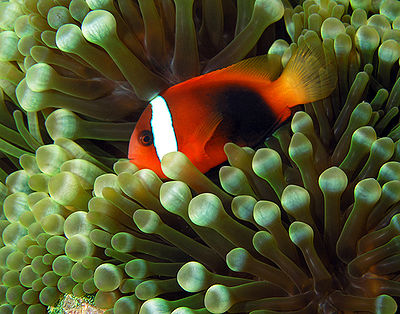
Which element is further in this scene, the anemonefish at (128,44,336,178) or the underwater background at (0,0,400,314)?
the anemonefish at (128,44,336,178)

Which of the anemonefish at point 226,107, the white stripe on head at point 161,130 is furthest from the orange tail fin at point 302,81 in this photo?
the white stripe on head at point 161,130

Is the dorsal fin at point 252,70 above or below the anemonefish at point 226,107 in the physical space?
above

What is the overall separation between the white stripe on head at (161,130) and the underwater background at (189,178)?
0.09 meters

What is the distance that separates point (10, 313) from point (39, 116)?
573 millimetres

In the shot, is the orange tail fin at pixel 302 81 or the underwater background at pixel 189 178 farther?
the orange tail fin at pixel 302 81

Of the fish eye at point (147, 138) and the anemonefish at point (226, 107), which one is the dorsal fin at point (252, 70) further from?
the fish eye at point (147, 138)

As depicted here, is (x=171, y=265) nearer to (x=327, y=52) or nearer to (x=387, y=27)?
(x=327, y=52)

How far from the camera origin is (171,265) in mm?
940

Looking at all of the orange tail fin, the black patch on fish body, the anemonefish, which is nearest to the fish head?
the anemonefish

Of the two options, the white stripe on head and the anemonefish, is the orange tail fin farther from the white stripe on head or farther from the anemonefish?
the white stripe on head

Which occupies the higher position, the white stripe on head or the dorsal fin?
the dorsal fin

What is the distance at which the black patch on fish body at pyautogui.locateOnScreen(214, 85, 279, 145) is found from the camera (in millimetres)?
1053

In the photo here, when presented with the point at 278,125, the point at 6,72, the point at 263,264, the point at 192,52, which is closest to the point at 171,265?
the point at 263,264

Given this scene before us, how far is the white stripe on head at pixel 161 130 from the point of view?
1.07 m
